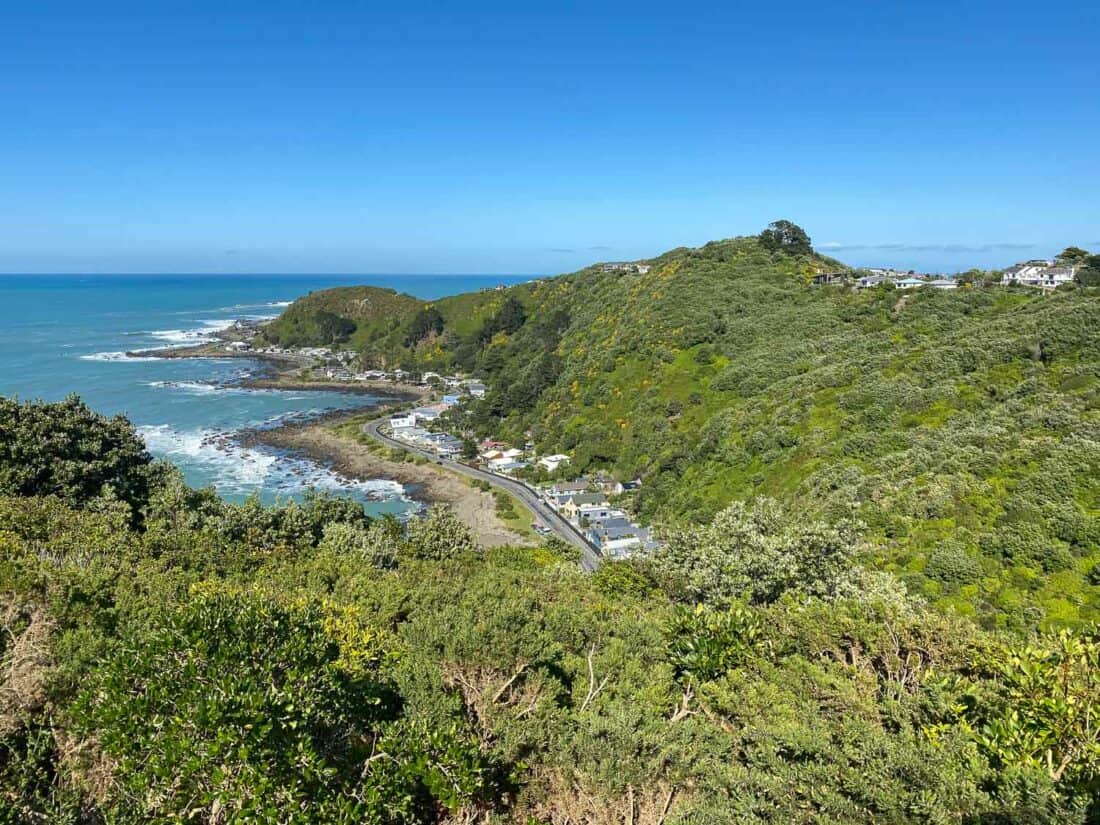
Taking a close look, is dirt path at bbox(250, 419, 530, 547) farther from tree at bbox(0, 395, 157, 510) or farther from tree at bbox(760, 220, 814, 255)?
tree at bbox(760, 220, 814, 255)

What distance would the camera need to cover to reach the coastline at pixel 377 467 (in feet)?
163

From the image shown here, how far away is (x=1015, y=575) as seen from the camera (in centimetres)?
2130

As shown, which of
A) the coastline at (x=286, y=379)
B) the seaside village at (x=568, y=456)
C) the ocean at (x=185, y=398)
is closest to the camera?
the seaside village at (x=568, y=456)

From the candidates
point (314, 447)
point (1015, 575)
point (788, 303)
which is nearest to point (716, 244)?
point (788, 303)

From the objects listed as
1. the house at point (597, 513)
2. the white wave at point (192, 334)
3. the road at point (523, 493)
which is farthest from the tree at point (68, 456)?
the white wave at point (192, 334)

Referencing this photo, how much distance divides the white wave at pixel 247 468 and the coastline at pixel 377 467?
1760mm

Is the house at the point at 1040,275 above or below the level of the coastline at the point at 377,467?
above

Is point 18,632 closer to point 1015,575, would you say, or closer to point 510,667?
point 510,667

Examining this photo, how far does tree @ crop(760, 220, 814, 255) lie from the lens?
84500 millimetres

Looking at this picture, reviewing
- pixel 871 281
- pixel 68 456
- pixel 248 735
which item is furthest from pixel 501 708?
pixel 871 281

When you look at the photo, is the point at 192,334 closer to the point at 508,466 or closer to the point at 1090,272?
the point at 508,466

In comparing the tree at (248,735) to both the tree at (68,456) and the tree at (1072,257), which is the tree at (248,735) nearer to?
the tree at (68,456)

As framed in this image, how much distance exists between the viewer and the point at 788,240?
85.2 meters

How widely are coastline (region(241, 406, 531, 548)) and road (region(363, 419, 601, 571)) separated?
1889 mm
